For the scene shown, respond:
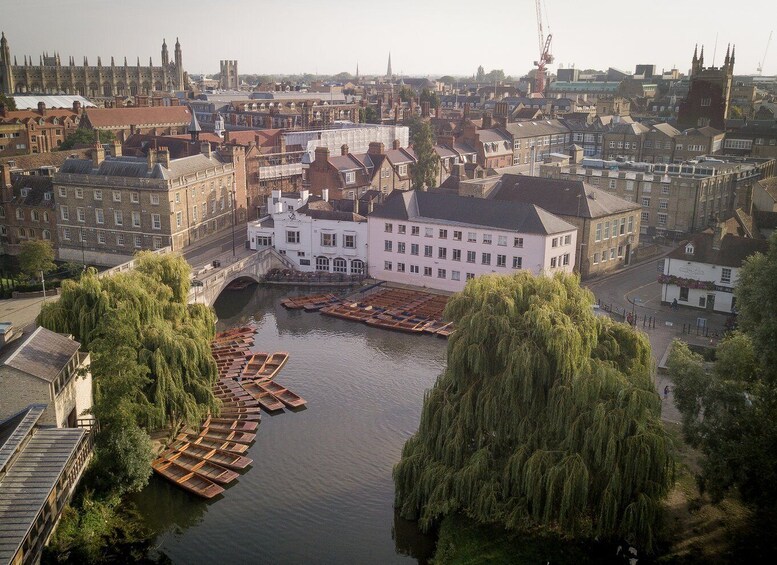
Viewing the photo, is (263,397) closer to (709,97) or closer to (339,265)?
(339,265)

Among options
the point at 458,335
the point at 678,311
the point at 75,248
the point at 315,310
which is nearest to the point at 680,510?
the point at 458,335

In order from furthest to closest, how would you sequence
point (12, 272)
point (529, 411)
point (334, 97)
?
point (334, 97)
point (12, 272)
point (529, 411)

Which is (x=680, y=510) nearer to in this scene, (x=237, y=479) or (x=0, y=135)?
(x=237, y=479)

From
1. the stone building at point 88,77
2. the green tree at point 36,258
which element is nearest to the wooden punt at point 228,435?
the green tree at point 36,258

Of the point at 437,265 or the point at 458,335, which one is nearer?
the point at 458,335

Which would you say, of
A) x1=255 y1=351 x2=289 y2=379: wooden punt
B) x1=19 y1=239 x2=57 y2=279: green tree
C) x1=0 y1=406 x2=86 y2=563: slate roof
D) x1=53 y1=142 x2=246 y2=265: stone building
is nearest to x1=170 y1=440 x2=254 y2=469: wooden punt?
x1=0 y1=406 x2=86 y2=563: slate roof

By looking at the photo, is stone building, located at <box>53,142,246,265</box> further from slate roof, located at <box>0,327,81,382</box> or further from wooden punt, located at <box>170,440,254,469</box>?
slate roof, located at <box>0,327,81,382</box>

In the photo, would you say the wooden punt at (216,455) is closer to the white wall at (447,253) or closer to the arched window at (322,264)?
the white wall at (447,253)

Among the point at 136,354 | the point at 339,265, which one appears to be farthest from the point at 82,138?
the point at 136,354
